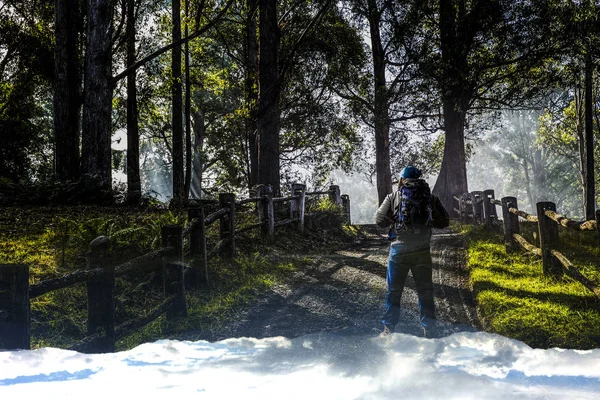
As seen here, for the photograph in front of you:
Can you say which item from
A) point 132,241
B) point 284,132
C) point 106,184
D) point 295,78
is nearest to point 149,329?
point 132,241

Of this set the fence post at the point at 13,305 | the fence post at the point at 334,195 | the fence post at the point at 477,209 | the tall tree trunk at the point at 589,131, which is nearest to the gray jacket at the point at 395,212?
the fence post at the point at 13,305

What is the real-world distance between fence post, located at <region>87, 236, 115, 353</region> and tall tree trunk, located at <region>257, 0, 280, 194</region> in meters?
9.87

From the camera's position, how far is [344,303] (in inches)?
261

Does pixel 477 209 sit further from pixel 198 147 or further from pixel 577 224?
pixel 198 147

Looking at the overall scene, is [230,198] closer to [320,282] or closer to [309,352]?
[320,282]

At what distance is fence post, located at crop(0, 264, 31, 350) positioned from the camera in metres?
3.26

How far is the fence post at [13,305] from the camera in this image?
3258 millimetres

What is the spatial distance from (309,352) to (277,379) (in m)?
0.67

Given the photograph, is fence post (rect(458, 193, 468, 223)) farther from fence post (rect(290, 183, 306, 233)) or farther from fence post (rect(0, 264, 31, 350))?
fence post (rect(0, 264, 31, 350))

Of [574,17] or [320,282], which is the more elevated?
[574,17]

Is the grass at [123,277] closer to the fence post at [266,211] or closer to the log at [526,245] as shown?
the fence post at [266,211]

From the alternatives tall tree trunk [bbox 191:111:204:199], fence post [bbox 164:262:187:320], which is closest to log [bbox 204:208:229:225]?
fence post [bbox 164:262:187:320]

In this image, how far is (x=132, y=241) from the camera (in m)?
7.62

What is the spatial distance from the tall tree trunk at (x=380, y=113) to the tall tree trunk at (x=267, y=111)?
8.82 m
